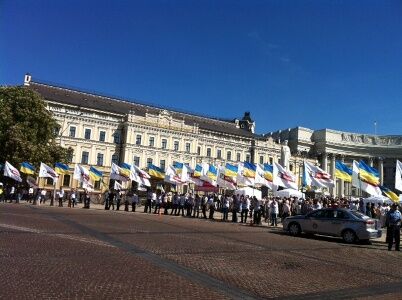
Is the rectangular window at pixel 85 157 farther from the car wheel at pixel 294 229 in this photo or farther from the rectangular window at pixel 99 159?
the car wheel at pixel 294 229

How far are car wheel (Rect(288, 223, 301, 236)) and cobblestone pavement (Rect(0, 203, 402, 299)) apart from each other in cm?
559

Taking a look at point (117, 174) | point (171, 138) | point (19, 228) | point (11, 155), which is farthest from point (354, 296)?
point (171, 138)

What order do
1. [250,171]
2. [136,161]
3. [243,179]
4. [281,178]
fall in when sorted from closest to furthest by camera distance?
[281,178] < [250,171] < [243,179] < [136,161]

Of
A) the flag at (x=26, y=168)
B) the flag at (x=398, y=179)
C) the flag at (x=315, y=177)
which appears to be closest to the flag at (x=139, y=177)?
the flag at (x=26, y=168)

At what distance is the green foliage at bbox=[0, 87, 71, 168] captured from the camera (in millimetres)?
47969

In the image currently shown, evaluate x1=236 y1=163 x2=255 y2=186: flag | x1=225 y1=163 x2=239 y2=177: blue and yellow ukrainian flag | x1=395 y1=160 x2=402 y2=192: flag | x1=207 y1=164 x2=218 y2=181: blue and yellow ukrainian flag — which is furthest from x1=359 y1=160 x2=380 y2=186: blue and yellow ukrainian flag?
x1=207 y1=164 x2=218 y2=181: blue and yellow ukrainian flag

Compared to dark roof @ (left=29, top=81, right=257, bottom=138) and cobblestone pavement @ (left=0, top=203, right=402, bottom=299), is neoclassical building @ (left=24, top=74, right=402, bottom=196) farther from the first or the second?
cobblestone pavement @ (left=0, top=203, right=402, bottom=299)

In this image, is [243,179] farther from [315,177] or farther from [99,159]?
[99,159]

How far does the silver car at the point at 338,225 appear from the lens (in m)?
20.5

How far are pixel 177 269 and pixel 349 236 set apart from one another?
41.7 feet

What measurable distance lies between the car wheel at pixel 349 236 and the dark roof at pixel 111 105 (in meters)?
60.2

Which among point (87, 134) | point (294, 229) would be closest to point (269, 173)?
point (294, 229)

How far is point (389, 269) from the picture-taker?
515 inches

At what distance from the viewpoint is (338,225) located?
21.3 metres
